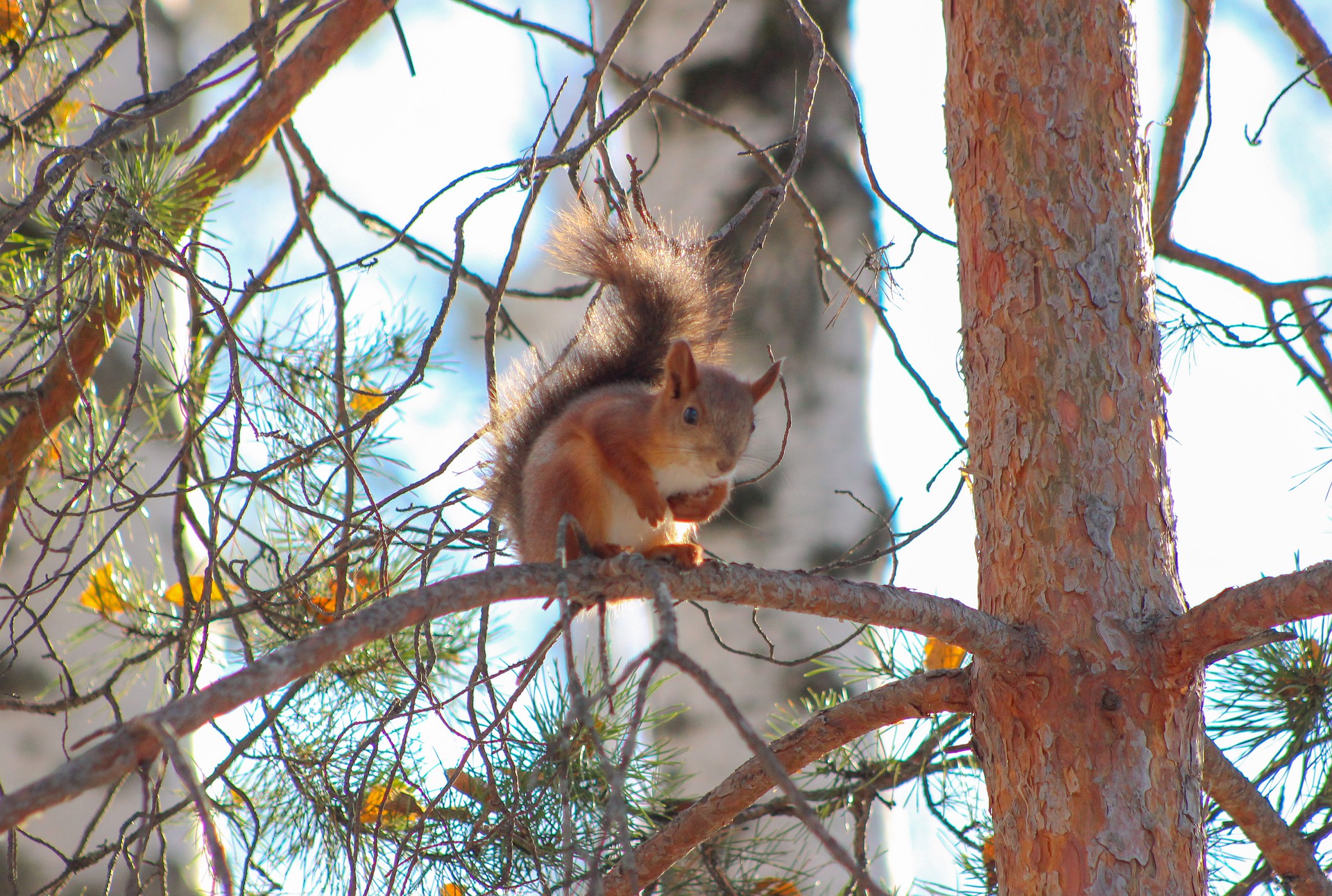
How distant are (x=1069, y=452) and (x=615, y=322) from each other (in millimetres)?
672

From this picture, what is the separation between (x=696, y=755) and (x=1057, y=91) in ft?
4.46

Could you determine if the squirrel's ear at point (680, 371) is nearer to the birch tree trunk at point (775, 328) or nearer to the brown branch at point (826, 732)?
the brown branch at point (826, 732)

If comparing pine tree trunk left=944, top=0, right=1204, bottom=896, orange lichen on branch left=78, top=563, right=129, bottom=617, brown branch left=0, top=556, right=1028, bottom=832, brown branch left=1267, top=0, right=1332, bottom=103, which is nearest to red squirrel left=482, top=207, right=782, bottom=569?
brown branch left=0, top=556, right=1028, bottom=832

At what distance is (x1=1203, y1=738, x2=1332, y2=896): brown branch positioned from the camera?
1040mm

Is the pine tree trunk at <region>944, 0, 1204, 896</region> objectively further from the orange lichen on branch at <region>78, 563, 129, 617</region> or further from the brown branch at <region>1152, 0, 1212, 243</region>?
the orange lichen on branch at <region>78, 563, 129, 617</region>

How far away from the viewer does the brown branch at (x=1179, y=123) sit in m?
1.57

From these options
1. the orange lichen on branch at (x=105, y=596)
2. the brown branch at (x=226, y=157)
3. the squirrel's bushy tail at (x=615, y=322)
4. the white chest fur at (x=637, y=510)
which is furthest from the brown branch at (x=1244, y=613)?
the orange lichen on branch at (x=105, y=596)

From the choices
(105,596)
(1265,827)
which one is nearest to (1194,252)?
(1265,827)

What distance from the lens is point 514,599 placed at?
2.80ft

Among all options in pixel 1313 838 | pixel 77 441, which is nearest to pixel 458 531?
pixel 77 441

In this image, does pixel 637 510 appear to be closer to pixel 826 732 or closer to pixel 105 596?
pixel 826 732

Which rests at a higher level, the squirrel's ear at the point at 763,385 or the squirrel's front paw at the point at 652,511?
the squirrel's ear at the point at 763,385

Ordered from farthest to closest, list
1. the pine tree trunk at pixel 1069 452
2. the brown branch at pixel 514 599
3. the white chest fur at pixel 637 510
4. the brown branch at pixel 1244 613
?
the white chest fur at pixel 637 510 < the pine tree trunk at pixel 1069 452 < the brown branch at pixel 1244 613 < the brown branch at pixel 514 599

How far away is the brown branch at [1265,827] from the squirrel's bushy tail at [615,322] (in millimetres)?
744
